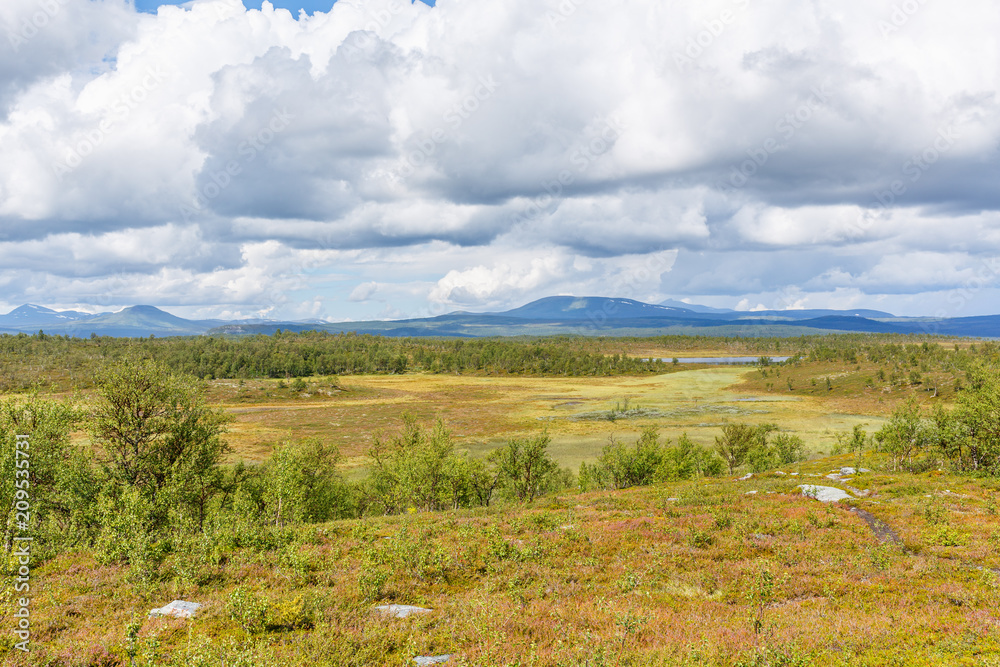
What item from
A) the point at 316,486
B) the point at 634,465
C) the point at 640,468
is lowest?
the point at 640,468

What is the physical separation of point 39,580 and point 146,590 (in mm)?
5165

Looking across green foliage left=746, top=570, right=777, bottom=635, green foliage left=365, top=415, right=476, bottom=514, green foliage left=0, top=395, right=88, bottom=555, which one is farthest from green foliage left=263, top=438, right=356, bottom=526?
green foliage left=746, top=570, right=777, bottom=635

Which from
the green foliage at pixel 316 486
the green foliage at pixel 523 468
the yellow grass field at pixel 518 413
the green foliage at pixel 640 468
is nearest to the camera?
the green foliage at pixel 316 486

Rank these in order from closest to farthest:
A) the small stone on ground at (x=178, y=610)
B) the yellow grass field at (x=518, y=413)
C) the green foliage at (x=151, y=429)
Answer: the small stone on ground at (x=178, y=610), the green foliage at (x=151, y=429), the yellow grass field at (x=518, y=413)

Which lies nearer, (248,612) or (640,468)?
(248,612)

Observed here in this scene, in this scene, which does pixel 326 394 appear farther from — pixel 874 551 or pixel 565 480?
pixel 874 551

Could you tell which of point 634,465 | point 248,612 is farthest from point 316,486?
point 634,465

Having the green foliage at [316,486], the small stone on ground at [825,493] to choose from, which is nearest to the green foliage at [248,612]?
the green foliage at [316,486]

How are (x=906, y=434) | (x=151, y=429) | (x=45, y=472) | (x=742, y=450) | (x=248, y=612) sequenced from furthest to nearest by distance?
(x=742, y=450) < (x=906, y=434) < (x=151, y=429) < (x=45, y=472) < (x=248, y=612)

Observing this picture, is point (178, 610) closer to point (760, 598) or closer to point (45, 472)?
point (760, 598)

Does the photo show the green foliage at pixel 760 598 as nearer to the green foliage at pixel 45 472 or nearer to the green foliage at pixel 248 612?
the green foliage at pixel 248 612

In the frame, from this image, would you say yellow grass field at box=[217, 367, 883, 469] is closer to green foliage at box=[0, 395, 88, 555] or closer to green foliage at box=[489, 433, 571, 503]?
green foliage at box=[489, 433, 571, 503]

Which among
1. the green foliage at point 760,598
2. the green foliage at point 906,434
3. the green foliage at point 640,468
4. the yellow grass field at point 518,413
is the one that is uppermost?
the green foliage at point 760,598

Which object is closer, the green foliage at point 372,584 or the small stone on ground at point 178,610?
the small stone on ground at point 178,610
